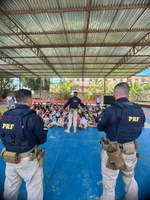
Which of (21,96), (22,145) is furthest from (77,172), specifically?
(21,96)

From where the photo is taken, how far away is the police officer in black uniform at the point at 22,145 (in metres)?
1.67

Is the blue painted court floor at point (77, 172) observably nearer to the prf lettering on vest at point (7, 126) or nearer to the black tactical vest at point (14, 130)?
the black tactical vest at point (14, 130)

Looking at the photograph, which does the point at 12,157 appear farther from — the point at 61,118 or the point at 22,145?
the point at 61,118

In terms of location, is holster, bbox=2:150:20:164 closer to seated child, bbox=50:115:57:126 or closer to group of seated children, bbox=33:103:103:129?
group of seated children, bbox=33:103:103:129

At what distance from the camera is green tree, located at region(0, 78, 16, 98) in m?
22.7

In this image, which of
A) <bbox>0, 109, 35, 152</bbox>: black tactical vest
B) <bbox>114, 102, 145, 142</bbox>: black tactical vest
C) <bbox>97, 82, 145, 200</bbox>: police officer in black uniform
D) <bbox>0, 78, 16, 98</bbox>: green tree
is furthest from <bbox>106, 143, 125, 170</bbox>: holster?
<bbox>0, 78, 16, 98</bbox>: green tree

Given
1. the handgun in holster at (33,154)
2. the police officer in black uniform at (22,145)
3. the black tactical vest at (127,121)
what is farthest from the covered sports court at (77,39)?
the black tactical vest at (127,121)

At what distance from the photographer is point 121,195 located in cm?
232

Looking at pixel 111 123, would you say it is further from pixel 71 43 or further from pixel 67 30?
pixel 71 43

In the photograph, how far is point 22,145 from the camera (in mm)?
1706

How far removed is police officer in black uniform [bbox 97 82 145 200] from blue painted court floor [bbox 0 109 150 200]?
0.57m

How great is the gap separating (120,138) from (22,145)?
1272 mm

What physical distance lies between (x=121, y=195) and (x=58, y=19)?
20.8 feet

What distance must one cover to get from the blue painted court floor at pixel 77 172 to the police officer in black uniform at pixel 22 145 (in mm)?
675
